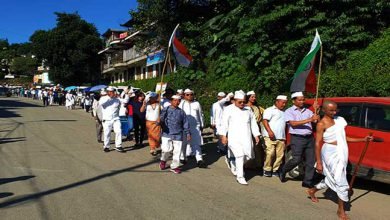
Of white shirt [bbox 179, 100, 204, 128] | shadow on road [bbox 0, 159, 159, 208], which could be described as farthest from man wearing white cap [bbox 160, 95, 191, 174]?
white shirt [bbox 179, 100, 204, 128]

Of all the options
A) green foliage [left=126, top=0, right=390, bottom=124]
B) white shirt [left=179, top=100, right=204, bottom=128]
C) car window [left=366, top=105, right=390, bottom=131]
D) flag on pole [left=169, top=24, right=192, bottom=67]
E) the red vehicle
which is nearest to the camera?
the red vehicle

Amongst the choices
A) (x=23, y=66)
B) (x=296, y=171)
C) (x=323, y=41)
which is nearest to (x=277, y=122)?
(x=296, y=171)

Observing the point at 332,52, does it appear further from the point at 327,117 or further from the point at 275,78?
the point at 327,117

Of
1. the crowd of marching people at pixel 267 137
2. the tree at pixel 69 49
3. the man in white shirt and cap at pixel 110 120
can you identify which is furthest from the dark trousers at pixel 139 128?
the tree at pixel 69 49

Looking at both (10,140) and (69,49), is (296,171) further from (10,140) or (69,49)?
(69,49)

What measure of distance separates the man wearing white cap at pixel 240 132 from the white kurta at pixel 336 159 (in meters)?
2.01

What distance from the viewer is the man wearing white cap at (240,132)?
8047 millimetres

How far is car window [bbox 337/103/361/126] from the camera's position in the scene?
25.0ft

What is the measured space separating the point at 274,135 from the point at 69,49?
187 ft

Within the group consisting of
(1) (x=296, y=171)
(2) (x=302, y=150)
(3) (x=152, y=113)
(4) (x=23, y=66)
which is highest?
(4) (x=23, y=66)

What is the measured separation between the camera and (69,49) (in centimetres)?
6144

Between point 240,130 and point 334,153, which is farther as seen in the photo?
point 240,130

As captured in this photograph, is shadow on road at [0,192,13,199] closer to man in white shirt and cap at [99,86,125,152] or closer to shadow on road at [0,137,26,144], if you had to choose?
man in white shirt and cap at [99,86,125,152]

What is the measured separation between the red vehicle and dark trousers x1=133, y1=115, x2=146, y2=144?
21.6 feet
